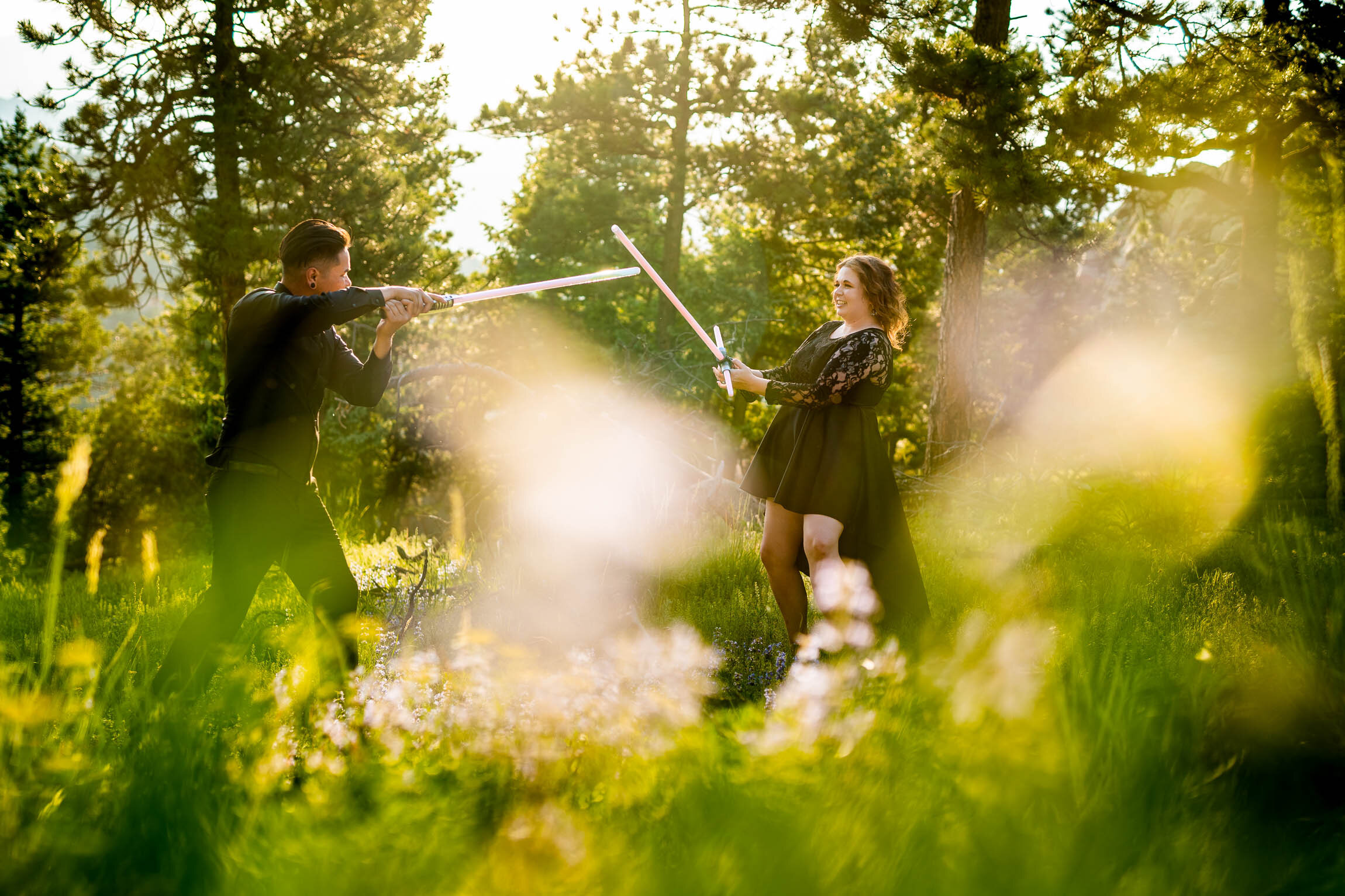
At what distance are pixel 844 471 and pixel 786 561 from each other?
47 centimetres

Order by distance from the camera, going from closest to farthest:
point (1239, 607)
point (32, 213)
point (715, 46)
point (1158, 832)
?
point (1158, 832) → point (1239, 607) → point (32, 213) → point (715, 46)

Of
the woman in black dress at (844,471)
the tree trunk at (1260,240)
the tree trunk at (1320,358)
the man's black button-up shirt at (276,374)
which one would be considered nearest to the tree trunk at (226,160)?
the man's black button-up shirt at (276,374)

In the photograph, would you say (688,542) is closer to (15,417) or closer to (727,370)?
(727,370)

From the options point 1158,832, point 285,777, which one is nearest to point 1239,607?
point 1158,832

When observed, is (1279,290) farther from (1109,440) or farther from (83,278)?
(83,278)

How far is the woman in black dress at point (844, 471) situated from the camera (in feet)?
10.8

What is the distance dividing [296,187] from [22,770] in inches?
483

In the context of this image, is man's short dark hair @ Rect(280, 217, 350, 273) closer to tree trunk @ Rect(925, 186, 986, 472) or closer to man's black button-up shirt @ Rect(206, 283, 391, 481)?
man's black button-up shirt @ Rect(206, 283, 391, 481)

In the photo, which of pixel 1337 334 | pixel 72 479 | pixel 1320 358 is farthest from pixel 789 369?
pixel 1337 334

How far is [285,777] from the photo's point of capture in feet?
5.96

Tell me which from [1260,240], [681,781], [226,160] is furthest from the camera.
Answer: [226,160]

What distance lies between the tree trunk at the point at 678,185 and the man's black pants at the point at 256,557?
1571 cm

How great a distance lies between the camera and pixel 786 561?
136 inches

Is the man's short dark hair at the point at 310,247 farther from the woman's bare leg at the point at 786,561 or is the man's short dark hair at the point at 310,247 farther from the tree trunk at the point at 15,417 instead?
the tree trunk at the point at 15,417
